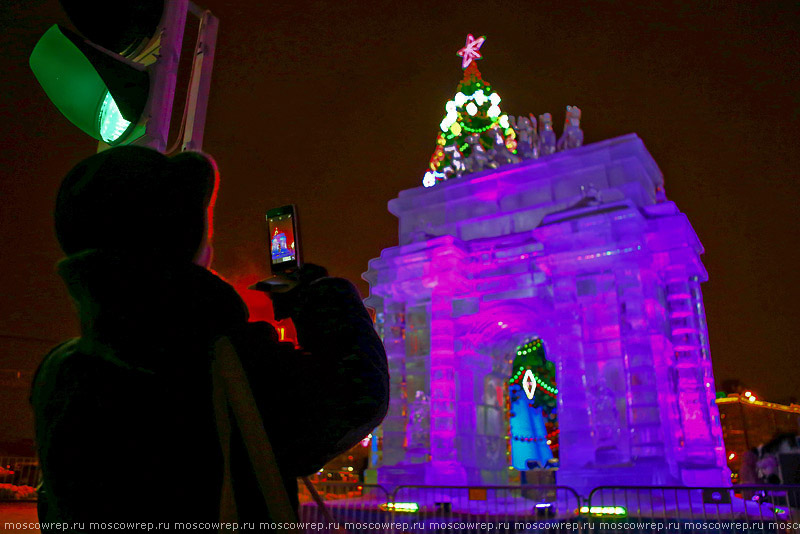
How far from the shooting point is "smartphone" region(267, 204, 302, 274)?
2.76 m

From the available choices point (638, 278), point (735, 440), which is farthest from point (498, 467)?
point (735, 440)

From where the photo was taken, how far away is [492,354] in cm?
1582

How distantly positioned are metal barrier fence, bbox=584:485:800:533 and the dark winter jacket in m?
7.22

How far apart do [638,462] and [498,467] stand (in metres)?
4.45

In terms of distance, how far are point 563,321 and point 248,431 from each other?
12642mm

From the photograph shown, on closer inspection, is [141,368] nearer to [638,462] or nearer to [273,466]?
[273,466]

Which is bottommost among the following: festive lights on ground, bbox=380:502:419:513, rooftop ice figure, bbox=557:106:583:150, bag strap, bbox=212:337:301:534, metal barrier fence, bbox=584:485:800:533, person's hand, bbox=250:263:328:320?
festive lights on ground, bbox=380:502:419:513

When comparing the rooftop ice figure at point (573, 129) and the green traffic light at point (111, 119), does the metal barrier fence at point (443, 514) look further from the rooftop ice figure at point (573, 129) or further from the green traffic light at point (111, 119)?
the rooftop ice figure at point (573, 129)

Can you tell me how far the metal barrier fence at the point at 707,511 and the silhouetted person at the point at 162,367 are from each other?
23.7 feet

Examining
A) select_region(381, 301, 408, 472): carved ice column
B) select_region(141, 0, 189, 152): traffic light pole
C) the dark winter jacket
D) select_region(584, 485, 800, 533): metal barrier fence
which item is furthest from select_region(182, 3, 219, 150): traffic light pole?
select_region(381, 301, 408, 472): carved ice column

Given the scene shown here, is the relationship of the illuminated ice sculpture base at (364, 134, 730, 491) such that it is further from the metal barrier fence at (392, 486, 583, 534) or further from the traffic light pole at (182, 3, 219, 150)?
the traffic light pole at (182, 3, 219, 150)

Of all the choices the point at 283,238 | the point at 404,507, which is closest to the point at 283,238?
the point at 283,238

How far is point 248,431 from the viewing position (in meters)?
1.41

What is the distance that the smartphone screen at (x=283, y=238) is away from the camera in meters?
2.77
